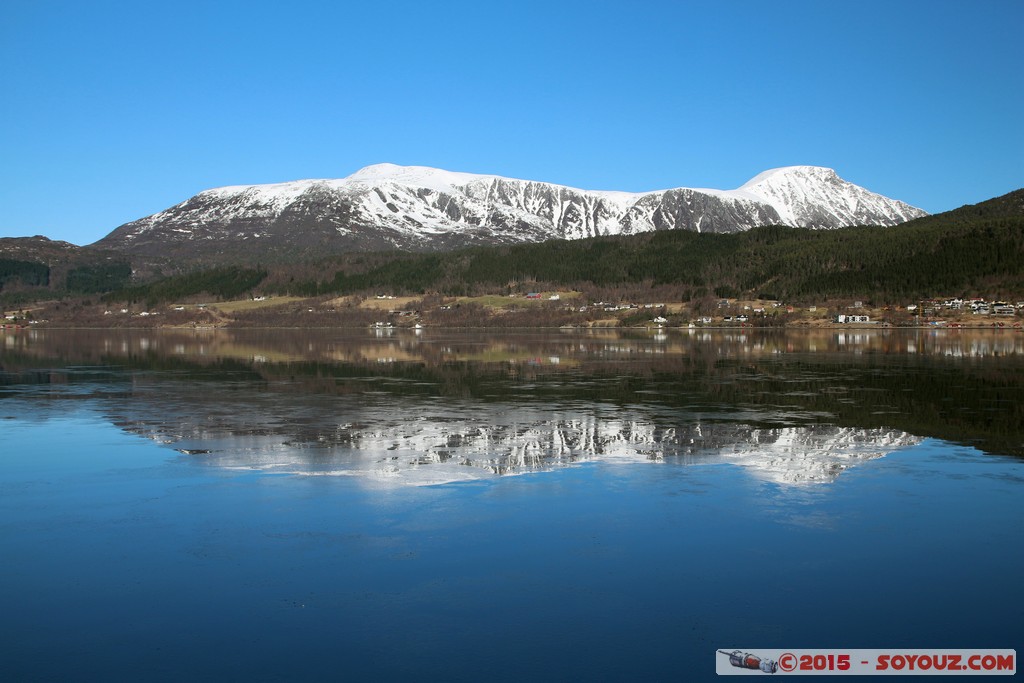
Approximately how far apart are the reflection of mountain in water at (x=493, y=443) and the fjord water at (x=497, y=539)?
5.4 inches

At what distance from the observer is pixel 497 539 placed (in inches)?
495

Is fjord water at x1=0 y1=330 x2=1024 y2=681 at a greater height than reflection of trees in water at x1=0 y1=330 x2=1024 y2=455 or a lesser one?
lesser

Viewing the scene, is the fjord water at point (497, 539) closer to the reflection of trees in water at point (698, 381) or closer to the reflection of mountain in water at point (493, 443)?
the reflection of mountain in water at point (493, 443)

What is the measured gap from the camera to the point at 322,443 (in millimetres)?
21234

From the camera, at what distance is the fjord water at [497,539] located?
8945mm

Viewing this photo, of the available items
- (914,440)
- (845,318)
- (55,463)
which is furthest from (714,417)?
(845,318)

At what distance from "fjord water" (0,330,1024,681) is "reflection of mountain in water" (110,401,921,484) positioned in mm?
138

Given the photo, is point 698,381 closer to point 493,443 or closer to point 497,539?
point 493,443

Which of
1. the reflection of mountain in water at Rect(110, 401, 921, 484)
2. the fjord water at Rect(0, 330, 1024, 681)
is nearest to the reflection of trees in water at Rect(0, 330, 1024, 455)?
the fjord water at Rect(0, 330, 1024, 681)

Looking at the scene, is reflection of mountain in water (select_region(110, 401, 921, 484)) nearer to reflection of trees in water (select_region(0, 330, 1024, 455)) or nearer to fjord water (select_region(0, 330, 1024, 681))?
fjord water (select_region(0, 330, 1024, 681))

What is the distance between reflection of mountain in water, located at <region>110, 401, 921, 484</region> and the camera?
1809 cm

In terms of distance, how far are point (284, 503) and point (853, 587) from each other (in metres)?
9.15

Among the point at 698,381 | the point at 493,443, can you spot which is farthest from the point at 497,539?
the point at 698,381

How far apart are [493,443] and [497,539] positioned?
343 inches
